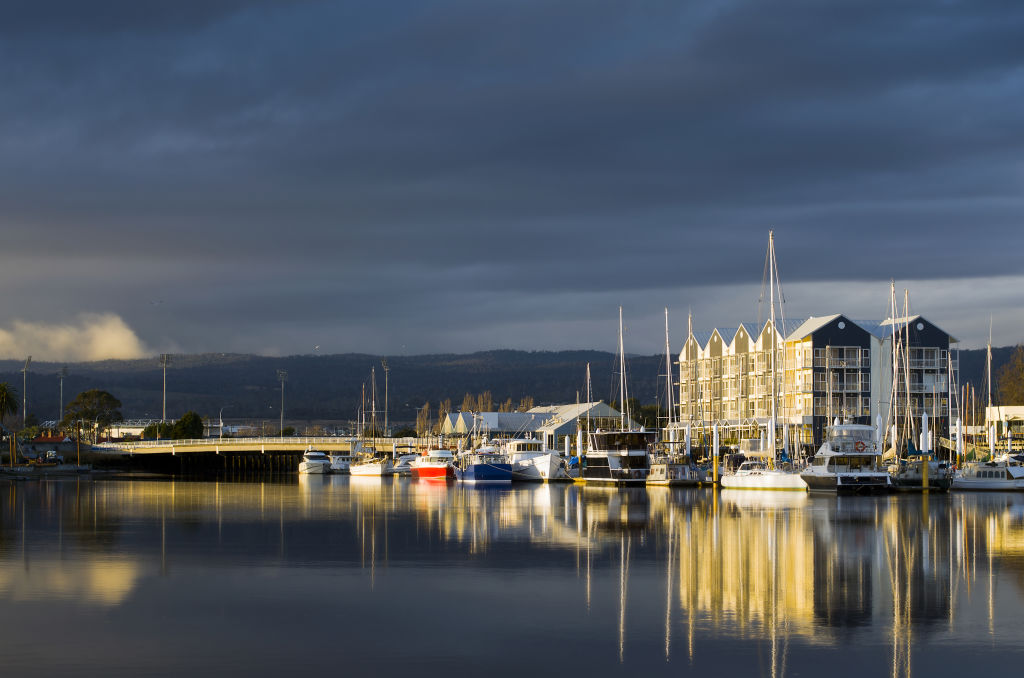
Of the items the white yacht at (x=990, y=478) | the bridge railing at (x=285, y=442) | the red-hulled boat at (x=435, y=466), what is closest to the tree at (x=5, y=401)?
the bridge railing at (x=285, y=442)

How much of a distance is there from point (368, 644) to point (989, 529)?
36873 mm

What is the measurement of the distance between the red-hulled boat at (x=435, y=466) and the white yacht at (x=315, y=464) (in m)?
37.2

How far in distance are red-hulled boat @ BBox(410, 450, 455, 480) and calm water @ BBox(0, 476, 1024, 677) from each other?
70813 millimetres

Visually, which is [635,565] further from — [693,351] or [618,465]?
[693,351]

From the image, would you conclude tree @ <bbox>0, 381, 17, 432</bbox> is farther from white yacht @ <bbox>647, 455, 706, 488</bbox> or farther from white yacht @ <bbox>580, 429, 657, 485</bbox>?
white yacht @ <bbox>647, 455, 706, 488</bbox>

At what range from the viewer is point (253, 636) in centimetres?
2464

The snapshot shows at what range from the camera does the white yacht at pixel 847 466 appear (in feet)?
279

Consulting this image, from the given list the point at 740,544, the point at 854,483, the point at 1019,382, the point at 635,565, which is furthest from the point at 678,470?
the point at 1019,382

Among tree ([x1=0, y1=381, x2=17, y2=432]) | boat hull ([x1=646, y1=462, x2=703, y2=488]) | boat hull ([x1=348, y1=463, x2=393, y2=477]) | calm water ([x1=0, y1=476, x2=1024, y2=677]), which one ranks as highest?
tree ([x1=0, y1=381, x2=17, y2=432])

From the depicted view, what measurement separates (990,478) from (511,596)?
72122 millimetres

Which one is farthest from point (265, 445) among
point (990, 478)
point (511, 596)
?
point (511, 596)

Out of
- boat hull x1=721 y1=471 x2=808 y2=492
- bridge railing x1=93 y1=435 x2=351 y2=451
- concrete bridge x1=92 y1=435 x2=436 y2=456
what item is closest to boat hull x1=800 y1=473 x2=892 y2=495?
boat hull x1=721 y1=471 x2=808 y2=492

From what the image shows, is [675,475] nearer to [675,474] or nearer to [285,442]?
[675,474]

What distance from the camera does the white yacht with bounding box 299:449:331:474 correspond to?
167750 millimetres
